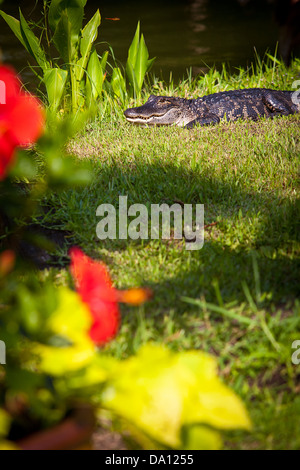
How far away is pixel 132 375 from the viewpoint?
1.09 metres

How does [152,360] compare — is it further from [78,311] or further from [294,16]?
[294,16]

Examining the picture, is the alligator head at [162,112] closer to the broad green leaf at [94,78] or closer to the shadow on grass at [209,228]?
the broad green leaf at [94,78]

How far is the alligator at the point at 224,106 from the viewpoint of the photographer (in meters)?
4.65

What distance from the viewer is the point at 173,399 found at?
1.03 m

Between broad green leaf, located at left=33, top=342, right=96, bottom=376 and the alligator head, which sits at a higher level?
broad green leaf, located at left=33, top=342, right=96, bottom=376

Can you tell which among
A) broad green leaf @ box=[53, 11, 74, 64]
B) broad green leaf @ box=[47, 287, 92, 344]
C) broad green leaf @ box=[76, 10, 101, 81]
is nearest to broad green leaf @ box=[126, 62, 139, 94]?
broad green leaf @ box=[76, 10, 101, 81]

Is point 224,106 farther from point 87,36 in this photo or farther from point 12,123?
point 12,123

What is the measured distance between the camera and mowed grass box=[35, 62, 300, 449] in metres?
1.48

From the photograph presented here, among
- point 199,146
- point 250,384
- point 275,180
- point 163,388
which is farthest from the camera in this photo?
point 199,146

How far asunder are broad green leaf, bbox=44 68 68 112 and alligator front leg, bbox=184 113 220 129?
126 cm

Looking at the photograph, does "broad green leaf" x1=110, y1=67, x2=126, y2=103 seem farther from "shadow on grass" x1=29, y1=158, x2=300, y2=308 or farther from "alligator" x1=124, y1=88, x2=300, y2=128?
"shadow on grass" x1=29, y1=158, x2=300, y2=308

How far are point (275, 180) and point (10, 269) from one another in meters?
2.17

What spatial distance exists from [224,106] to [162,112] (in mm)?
709
